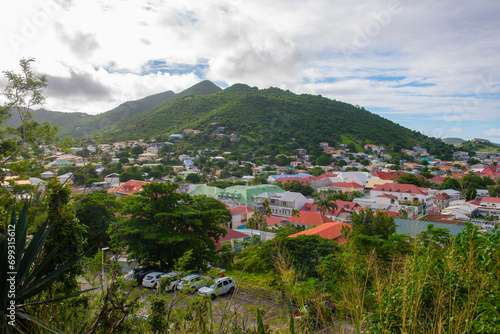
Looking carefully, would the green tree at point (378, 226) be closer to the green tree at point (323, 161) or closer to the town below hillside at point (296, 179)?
the town below hillside at point (296, 179)

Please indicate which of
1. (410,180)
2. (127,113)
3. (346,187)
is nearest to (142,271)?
(346,187)

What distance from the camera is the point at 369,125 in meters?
94.3

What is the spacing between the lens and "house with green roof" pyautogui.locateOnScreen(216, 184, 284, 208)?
29.4 metres

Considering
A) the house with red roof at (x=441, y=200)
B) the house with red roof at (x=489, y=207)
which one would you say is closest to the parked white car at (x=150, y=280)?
the house with red roof at (x=489, y=207)

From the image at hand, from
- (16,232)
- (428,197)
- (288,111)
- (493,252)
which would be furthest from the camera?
(288,111)

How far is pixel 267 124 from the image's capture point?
3142 inches

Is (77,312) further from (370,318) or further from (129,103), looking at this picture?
(129,103)

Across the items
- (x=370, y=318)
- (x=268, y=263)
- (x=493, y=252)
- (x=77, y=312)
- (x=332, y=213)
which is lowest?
(x=332, y=213)

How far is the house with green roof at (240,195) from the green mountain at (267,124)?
3769cm

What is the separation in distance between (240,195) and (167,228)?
67.0 feet

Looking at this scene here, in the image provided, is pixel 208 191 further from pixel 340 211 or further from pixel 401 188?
pixel 401 188

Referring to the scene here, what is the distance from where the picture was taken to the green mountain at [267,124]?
74.8 m

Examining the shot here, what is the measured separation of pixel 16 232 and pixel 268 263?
7.55m

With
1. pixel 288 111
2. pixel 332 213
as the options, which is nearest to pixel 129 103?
pixel 288 111
